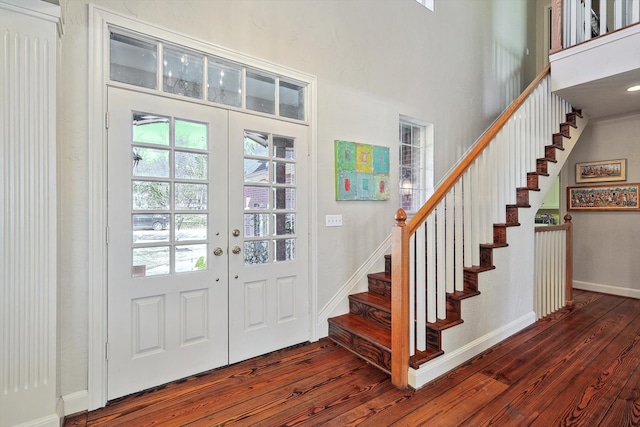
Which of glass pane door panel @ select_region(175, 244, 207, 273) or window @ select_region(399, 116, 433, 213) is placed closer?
glass pane door panel @ select_region(175, 244, 207, 273)

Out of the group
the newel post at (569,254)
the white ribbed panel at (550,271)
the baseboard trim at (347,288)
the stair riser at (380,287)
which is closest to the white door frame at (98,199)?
the baseboard trim at (347,288)

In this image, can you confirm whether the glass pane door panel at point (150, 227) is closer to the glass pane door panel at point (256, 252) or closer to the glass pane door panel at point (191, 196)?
the glass pane door panel at point (191, 196)

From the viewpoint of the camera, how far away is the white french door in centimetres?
205

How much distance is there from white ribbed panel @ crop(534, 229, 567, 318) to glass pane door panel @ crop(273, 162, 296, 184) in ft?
9.10

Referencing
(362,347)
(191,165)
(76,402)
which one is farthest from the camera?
(362,347)

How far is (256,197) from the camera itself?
2.61 metres

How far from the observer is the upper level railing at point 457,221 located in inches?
85.0

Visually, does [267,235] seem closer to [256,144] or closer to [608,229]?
[256,144]

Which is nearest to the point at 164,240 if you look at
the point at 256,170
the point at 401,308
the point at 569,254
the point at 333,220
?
the point at 256,170

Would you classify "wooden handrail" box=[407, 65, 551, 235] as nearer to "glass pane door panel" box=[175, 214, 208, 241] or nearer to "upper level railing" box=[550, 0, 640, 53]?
"upper level railing" box=[550, 0, 640, 53]

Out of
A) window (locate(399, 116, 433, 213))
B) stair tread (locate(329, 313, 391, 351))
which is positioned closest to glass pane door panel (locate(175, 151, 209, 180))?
stair tread (locate(329, 313, 391, 351))

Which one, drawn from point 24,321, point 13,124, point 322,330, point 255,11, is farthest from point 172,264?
point 255,11

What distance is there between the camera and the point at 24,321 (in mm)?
1640

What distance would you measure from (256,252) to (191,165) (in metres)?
0.88
